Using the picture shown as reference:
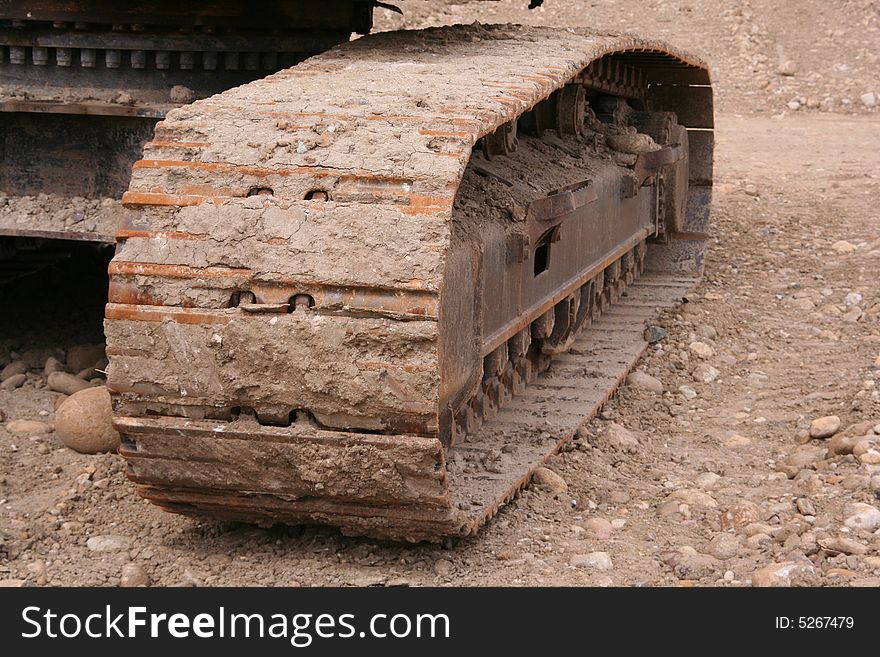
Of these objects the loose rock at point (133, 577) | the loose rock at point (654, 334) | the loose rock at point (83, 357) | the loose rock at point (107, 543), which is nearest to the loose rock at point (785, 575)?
the loose rock at point (133, 577)

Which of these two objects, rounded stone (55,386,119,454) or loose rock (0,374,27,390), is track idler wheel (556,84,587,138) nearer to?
rounded stone (55,386,119,454)

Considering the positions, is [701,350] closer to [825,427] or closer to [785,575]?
[825,427]

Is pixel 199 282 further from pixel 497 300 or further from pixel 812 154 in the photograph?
pixel 812 154

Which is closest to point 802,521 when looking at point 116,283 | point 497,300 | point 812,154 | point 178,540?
point 497,300

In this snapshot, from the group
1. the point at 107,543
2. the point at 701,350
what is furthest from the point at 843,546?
the point at 701,350

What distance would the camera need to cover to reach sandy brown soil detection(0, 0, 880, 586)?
3760 mm

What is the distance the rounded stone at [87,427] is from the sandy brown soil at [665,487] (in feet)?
0.20

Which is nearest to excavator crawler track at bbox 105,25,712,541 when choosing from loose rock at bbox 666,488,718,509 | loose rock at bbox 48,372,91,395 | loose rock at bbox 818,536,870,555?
loose rock at bbox 666,488,718,509

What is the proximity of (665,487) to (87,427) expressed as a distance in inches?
81.4

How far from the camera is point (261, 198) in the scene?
3385 millimetres

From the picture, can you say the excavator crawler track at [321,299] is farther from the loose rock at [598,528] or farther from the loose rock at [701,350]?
the loose rock at [701,350]

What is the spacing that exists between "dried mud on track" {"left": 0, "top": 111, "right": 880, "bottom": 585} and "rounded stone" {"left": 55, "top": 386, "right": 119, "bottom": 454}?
0.25 ft

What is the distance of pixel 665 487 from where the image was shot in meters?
4.58

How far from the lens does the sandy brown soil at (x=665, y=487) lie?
3.76m
